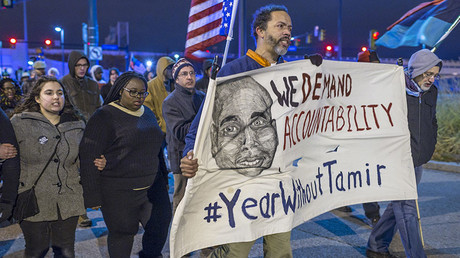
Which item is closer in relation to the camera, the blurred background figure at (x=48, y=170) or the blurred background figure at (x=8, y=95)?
the blurred background figure at (x=48, y=170)

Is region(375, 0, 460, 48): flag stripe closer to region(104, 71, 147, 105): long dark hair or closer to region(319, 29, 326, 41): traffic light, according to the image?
region(104, 71, 147, 105): long dark hair

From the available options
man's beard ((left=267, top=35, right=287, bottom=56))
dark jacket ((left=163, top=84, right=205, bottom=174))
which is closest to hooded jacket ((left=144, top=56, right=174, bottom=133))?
dark jacket ((left=163, top=84, right=205, bottom=174))

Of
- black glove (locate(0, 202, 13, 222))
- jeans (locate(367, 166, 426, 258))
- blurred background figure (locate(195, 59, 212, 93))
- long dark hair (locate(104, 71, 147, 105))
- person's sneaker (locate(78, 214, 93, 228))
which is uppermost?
blurred background figure (locate(195, 59, 212, 93))

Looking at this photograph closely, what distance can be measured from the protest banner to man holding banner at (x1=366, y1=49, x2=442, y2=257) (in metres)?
0.43

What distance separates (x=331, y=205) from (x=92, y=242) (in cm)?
301

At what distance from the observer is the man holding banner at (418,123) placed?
4047 mm

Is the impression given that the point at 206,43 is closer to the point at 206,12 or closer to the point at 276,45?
the point at 206,12

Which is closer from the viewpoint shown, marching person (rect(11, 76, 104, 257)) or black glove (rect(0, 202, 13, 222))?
black glove (rect(0, 202, 13, 222))

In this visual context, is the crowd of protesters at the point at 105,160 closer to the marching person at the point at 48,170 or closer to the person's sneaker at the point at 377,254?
the marching person at the point at 48,170

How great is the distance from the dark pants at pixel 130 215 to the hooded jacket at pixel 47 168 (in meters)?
0.25

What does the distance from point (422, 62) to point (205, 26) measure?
2656 mm

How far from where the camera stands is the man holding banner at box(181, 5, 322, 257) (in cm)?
314

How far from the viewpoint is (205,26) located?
5.84 meters

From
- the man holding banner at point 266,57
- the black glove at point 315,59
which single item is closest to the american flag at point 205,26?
the man holding banner at point 266,57
